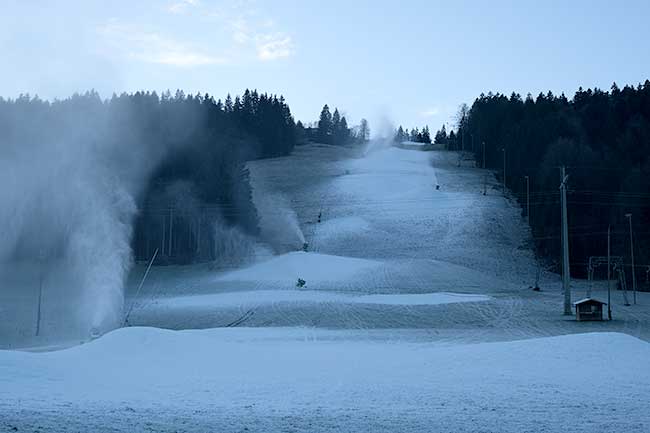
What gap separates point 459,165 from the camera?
12056 centimetres

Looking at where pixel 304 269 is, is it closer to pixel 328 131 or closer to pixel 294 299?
pixel 294 299

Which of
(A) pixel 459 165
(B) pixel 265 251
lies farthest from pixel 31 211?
(A) pixel 459 165

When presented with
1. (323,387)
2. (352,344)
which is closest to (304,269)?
(352,344)

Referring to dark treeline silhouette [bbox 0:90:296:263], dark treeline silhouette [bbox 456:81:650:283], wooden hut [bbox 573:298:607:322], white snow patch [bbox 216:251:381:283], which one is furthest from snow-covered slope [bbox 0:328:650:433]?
dark treeline silhouette [bbox 0:90:296:263]

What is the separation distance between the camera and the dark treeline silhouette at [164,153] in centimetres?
7556

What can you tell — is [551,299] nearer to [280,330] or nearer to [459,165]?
[280,330]

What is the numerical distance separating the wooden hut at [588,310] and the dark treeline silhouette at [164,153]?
41.9 meters

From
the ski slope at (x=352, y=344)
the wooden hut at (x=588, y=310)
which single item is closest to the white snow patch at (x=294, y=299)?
the ski slope at (x=352, y=344)

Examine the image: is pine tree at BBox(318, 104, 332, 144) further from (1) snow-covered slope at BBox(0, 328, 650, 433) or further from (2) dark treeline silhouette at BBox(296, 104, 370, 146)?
(1) snow-covered slope at BBox(0, 328, 650, 433)

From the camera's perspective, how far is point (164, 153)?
89.3m

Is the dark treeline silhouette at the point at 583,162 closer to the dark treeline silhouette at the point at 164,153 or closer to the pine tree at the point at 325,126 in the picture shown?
the dark treeline silhouette at the point at 164,153

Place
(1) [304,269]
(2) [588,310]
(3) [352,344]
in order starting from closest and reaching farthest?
(3) [352,344], (2) [588,310], (1) [304,269]

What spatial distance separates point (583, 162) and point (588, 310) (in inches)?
1684

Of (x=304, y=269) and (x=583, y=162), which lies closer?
(x=304, y=269)
